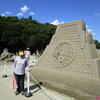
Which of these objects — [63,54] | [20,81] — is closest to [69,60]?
→ [63,54]

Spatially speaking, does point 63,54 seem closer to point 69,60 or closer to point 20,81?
point 69,60

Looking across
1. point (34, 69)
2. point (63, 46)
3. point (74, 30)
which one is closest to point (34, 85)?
point (34, 69)

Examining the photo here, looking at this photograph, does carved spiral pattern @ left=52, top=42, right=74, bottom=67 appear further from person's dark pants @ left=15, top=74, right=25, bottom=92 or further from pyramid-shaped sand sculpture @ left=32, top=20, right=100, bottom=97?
person's dark pants @ left=15, top=74, right=25, bottom=92

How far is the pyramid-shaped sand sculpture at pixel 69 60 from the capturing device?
19.1 feet

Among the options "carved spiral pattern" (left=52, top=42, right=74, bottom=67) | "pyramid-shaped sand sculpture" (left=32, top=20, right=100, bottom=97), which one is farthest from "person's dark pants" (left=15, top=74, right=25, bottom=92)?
"carved spiral pattern" (left=52, top=42, right=74, bottom=67)

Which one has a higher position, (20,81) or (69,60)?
(69,60)

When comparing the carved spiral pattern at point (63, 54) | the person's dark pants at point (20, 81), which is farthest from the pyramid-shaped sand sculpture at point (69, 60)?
the person's dark pants at point (20, 81)

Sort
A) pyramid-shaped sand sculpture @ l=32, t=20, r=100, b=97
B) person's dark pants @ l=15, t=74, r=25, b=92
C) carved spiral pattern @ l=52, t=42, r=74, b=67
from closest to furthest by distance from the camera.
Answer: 1. person's dark pants @ l=15, t=74, r=25, b=92
2. pyramid-shaped sand sculpture @ l=32, t=20, r=100, b=97
3. carved spiral pattern @ l=52, t=42, r=74, b=67

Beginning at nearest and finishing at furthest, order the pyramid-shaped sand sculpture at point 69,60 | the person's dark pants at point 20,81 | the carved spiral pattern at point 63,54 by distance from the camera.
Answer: the person's dark pants at point 20,81
the pyramid-shaped sand sculpture at point 69,60
the carved spiral pattern at point 63,54

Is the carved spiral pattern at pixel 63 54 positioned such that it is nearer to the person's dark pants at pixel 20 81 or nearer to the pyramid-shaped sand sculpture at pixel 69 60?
the pyramid-shaped sand sculpture at pixel 69 60

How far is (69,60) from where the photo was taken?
6516 millimetres

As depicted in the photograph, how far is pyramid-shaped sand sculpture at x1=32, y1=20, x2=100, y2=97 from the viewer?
583cm

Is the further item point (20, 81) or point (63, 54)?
point (63, 54)

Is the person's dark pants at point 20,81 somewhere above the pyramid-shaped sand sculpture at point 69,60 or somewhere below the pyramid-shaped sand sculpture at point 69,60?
below
